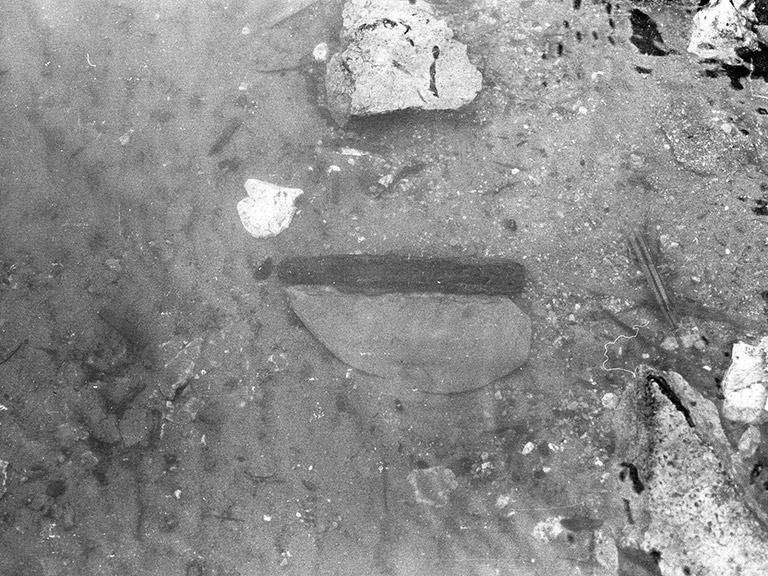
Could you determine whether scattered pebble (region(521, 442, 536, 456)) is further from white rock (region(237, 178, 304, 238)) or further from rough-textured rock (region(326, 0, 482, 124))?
rough-textured rock (region(326, 0, 482, 124))

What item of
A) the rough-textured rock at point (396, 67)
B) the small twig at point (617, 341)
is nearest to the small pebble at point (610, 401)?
the small twig at point (617, 341)

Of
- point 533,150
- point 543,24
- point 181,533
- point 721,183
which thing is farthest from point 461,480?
point 543,24

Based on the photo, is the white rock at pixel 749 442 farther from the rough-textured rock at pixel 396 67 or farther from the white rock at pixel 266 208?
the white rock at pixel 266 208

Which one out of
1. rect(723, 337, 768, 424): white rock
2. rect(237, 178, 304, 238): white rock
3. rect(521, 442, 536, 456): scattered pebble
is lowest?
rect(521, 442, 536, 456): scattered pebble

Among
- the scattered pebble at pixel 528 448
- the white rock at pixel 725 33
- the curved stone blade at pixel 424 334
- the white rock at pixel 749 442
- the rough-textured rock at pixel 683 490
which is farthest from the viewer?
the white rock at pixel 725 33

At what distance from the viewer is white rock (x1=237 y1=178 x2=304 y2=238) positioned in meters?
3.43

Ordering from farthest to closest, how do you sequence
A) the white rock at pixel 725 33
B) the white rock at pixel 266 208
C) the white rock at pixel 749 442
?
the white rock at pixel 725 33, the white rock at pixel 266 208, the white rock at pixel 749 442

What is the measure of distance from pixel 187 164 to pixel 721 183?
3131 mm

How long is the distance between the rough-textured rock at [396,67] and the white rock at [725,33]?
1.47 m

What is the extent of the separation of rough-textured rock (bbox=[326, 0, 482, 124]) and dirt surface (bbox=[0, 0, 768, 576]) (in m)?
0.15

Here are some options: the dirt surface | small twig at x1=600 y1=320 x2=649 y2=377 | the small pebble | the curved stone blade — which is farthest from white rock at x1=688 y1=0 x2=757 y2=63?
the small pebble

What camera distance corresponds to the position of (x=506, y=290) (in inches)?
127

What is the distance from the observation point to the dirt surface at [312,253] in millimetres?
2906

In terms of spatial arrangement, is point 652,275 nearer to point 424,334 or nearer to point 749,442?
point 749,442
